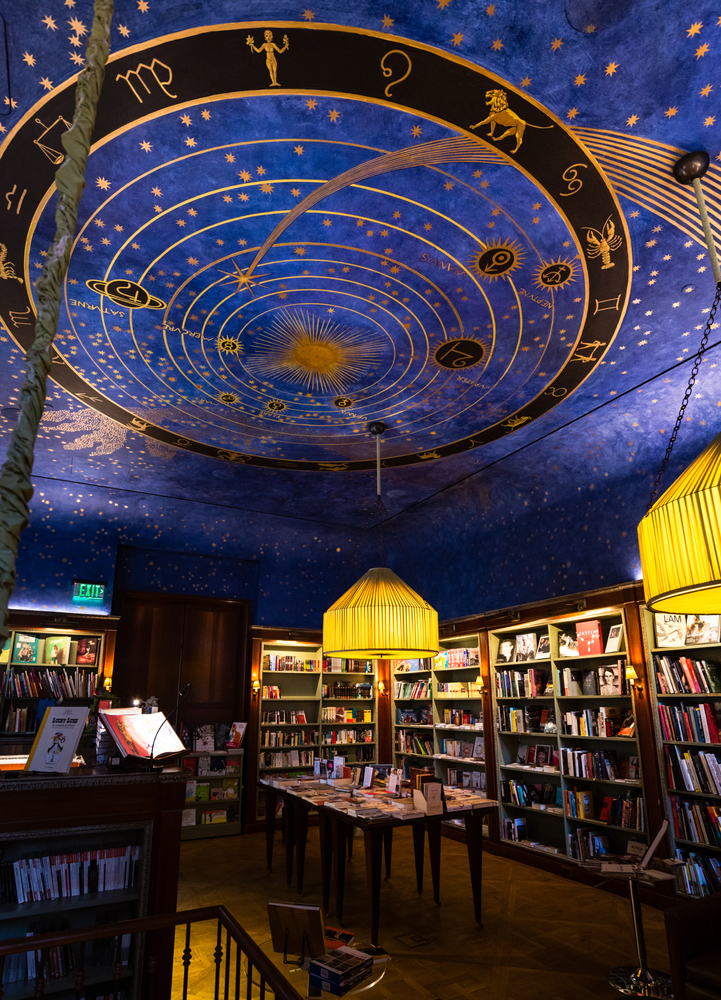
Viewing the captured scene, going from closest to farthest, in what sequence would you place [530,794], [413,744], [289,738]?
[530,794] → [413,744] → [289,738]

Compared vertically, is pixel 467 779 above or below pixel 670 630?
below

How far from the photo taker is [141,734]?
10.7 ft

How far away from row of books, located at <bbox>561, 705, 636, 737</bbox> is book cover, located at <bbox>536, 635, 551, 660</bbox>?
61 cm

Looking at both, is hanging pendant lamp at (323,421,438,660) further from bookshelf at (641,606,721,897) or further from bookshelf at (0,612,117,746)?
bookshelf at (0,612,117,746)

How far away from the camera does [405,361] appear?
15.9ft

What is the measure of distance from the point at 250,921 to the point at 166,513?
4.86 m

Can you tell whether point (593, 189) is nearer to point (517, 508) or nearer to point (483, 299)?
point (483, 299)

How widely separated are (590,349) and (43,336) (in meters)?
4.45

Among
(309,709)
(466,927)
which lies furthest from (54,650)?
(466,927)

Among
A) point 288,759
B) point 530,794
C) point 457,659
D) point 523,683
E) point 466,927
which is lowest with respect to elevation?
point 466,927

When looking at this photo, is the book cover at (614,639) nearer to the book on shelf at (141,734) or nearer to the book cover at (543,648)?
the book cover at (543,648)

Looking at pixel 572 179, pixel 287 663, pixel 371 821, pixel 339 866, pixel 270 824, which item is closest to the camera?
pixel 572 179

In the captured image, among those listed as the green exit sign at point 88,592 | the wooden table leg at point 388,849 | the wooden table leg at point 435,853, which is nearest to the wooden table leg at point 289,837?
the wooden table leg at point 388,849

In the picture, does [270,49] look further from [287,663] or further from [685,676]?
[287,663]
